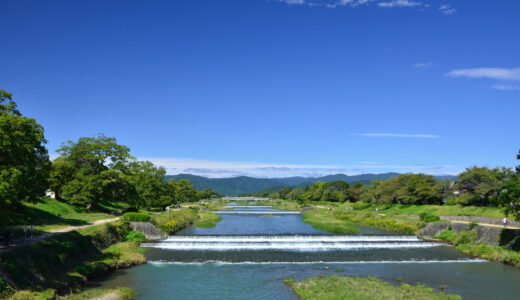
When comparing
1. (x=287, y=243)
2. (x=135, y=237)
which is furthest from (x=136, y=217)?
(x=287, y=243)

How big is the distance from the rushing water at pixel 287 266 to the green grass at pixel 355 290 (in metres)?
1.41

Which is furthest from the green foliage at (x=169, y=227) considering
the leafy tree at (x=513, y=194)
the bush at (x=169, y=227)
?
the leafy tree at (x=513, y=194)

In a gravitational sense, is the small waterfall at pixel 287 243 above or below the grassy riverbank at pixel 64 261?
below

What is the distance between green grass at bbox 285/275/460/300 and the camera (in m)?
21.7

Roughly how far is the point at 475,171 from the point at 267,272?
5242 centimetres

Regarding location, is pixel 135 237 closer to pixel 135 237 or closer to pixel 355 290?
pixel 135 237

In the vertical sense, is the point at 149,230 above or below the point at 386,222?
above

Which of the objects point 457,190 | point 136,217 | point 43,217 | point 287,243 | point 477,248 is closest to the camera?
point 477,248

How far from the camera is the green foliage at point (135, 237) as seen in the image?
39591mm

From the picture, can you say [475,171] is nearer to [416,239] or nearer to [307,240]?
[416,239]

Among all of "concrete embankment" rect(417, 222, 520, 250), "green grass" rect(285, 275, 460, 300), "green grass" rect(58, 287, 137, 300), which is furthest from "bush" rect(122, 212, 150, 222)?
"concrete embankment" rect(417, 222, 520, 250)

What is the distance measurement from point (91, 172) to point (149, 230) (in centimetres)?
1840

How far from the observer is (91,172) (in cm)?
5378

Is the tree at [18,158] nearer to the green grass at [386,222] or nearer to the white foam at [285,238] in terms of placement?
the white foam at [285,238]
